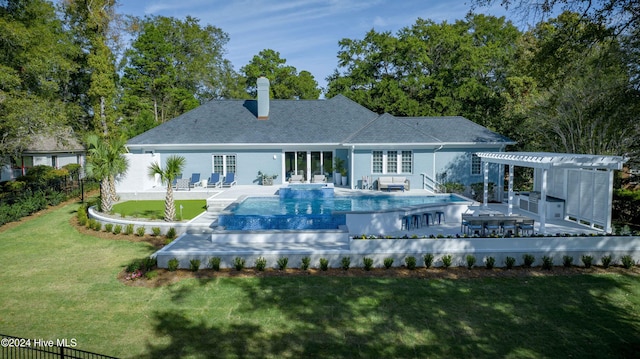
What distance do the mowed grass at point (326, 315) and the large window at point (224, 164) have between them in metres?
13.4

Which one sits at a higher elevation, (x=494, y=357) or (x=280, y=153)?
(x=280, y=153)

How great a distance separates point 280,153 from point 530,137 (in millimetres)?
16597

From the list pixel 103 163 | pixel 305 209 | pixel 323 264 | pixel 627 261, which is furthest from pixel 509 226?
pixel 103 163

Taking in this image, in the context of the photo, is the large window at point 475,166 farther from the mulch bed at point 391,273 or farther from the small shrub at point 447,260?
the small shrub at point 447,260

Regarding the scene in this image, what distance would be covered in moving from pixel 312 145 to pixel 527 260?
1553cm

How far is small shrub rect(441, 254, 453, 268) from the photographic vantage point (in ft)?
40.8

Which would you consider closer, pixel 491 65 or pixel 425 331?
pixel 425 331

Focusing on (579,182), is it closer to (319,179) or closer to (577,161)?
(577,161)

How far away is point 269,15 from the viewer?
29578 millimetres

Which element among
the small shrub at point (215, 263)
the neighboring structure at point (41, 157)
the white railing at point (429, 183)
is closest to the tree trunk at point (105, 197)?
the small shrub at point (215, 263)

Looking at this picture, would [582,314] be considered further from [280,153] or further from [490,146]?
[280,153]

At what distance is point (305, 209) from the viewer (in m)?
18.7

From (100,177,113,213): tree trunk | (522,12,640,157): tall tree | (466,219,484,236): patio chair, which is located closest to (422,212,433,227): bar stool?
(466,219,484,236): patio chair

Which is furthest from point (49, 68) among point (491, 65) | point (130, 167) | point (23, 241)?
point (491, 65)
